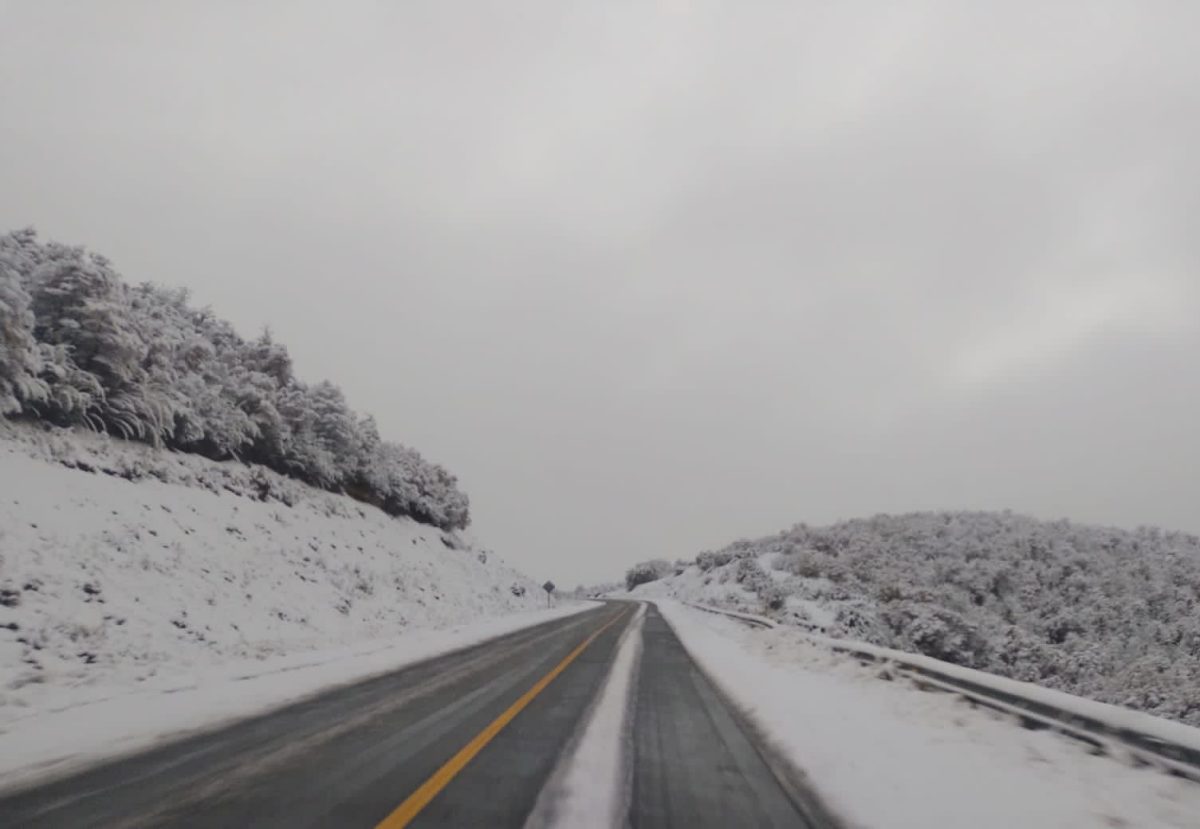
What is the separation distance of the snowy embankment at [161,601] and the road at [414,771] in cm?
80

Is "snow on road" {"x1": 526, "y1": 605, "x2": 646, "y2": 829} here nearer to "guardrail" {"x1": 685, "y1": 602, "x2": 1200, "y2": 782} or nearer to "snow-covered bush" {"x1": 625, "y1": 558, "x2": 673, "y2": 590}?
"guardrail" {"x1": 685, "y1": 602, "x2": 1200, "y2": 782}

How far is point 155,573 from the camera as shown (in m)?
12.9

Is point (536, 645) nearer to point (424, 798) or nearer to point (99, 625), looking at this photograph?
point (99, 625)

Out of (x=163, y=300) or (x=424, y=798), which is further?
(x=163, y=300)

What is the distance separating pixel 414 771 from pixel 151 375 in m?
17.0

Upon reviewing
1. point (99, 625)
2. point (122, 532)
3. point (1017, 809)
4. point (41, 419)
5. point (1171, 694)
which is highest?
point (41, 419)

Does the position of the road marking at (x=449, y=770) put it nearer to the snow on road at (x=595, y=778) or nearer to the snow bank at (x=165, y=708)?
Answer: the snow on road at (x=595, y=778)

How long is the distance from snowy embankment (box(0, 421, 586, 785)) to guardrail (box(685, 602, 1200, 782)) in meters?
8.14

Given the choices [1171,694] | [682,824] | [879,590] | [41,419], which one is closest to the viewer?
[682,824]

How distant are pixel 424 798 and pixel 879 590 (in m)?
36.5

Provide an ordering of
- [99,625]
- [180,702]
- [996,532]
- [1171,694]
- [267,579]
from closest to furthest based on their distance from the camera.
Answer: [180,702] → [99,625] → [1171,694] → [267,579] → [996,532]

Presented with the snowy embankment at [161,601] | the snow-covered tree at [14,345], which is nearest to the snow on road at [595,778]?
the snowy embankment at [161,601]

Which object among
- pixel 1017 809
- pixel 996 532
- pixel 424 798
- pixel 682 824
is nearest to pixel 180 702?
pixel 424 798

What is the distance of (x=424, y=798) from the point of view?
14.9 ft
